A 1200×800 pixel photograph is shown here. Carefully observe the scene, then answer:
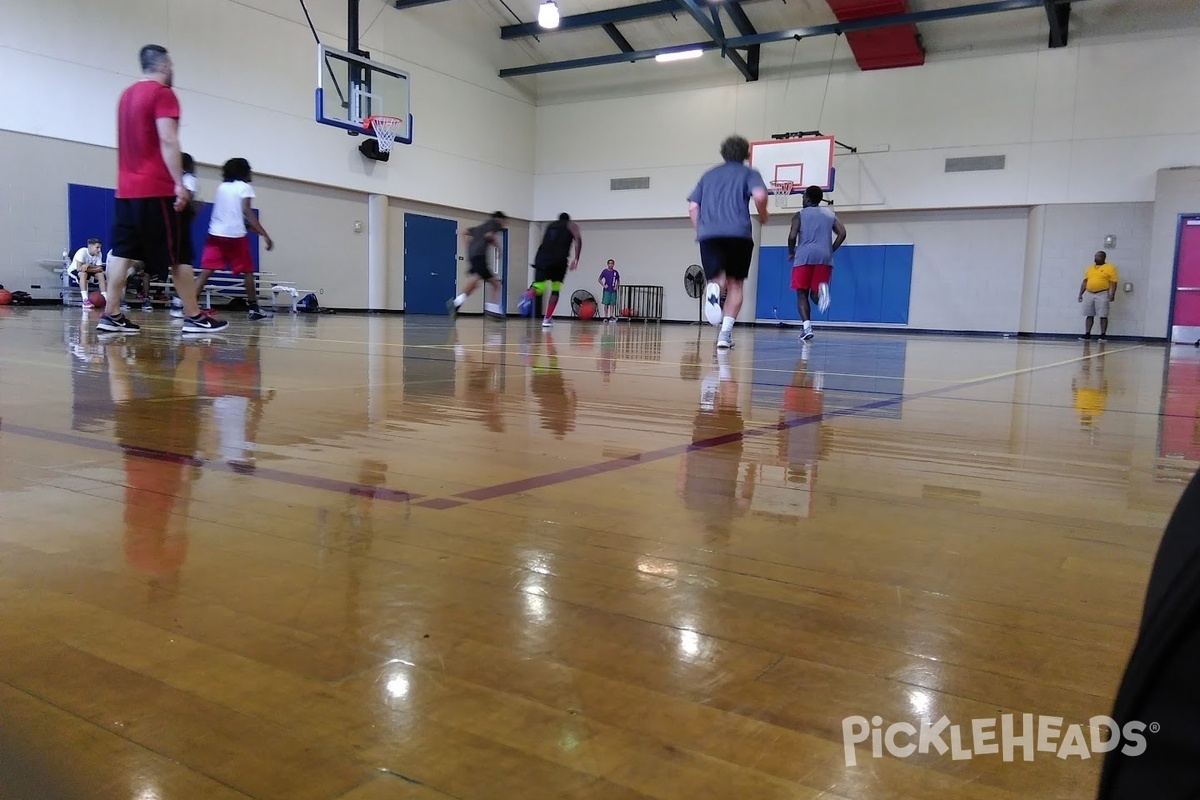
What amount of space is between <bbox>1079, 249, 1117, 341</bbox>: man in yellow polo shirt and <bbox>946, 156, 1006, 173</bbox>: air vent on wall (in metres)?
2.53

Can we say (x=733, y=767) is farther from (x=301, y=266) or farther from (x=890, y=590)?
(x=301, y=266)

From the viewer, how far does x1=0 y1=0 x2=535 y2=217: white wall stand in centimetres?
1239

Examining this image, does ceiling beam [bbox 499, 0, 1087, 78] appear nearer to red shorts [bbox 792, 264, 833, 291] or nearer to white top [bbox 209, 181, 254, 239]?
red shorts [bbox 792, 264, 833, 291]

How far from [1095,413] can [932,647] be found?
2.90 meters

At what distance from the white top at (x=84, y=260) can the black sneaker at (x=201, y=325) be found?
273 inches

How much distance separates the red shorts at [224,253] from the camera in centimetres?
867

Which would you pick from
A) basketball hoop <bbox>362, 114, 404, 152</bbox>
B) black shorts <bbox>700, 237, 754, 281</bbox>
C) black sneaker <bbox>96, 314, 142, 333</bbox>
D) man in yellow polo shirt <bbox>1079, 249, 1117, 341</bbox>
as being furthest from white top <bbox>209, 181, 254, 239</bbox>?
man in yellow polo shirt <bbox>1079, 249, 1117, 341</bbox>

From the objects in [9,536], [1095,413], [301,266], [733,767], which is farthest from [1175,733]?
[301,266]

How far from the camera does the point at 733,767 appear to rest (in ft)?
2.31

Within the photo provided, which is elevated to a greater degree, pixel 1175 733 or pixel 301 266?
pixel 301 266

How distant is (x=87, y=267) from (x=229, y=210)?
210 inches

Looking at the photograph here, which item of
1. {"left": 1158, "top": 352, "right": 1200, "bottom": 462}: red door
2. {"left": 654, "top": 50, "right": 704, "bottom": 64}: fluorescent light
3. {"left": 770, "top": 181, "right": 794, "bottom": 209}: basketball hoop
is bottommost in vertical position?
{"left": 1158, "top": 352, "right": 1200, "bottom": 462}: red door

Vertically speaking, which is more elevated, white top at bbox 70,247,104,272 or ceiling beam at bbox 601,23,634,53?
ceiling beam at bbox 601,23,634,53

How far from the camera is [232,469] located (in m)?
1.78
